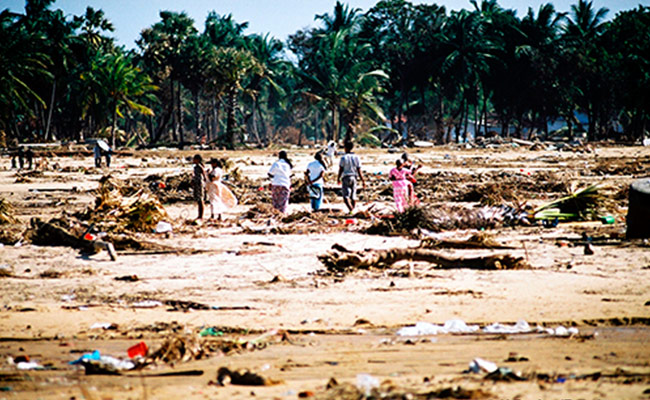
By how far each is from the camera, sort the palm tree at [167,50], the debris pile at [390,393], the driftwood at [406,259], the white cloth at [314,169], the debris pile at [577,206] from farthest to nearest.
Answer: the palm tree at [167,50] → the white cloth at [314,169] → the debris pile at [577,206] → the driftwood at [406,259] → the debris pile at [390,393]

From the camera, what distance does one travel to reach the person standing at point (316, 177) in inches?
509

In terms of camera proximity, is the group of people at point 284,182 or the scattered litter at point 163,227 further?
the group of people at point 284,182

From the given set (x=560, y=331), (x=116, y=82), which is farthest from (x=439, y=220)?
(x=116, y=82)

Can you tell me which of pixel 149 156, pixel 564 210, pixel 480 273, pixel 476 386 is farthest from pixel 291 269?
pixel 149 156

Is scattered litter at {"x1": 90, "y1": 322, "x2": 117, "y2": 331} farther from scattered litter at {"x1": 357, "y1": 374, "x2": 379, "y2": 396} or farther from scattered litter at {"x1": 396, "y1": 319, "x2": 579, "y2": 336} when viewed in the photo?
scattered litter at {"x1": 357, "y1": 374, "x2": 379, "y2": 396}

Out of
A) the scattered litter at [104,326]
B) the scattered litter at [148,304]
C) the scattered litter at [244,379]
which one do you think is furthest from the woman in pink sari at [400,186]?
the scattered litter at [244,379]

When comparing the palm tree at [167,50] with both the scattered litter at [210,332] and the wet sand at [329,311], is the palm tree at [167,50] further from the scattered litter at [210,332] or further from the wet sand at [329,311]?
Result: the scattered litter at [210,332]

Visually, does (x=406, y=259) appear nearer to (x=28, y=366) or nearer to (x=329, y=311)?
(x=329, y=311)

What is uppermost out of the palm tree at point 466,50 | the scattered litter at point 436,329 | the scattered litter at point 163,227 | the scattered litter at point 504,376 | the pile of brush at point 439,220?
the palm tree at point 466,50

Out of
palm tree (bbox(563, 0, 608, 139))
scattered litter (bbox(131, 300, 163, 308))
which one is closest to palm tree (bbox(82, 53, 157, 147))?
palm tree (bbox(563, 0, 608, 139))

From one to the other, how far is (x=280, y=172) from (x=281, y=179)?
20 cm

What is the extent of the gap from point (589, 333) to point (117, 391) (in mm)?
3575

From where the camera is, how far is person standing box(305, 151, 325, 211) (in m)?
12.9

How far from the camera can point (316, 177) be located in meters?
13.1
